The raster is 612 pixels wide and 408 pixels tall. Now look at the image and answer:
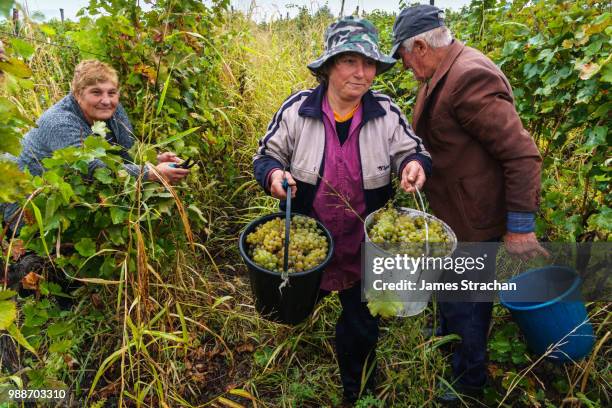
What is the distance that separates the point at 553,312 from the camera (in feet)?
6.56

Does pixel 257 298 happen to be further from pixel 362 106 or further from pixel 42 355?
pixel 42 355

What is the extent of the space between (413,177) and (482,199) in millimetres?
408

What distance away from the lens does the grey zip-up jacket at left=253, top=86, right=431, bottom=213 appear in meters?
1.89

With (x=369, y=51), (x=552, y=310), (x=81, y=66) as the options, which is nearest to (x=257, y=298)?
(x=369, y=51)

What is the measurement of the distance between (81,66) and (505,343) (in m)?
2.72

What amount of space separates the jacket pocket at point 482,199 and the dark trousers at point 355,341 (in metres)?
0.61

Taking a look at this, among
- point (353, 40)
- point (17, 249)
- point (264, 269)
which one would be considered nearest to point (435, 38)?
point (353, 40)

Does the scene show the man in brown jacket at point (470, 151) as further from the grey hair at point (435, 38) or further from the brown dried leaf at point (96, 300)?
the brown dried leaf at point (96, 300)

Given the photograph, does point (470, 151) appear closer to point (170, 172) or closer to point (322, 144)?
point (322, 144)

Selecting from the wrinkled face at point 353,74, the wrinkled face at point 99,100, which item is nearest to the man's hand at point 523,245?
the wrinkled face at point 353,74

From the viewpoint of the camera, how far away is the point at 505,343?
2.29m

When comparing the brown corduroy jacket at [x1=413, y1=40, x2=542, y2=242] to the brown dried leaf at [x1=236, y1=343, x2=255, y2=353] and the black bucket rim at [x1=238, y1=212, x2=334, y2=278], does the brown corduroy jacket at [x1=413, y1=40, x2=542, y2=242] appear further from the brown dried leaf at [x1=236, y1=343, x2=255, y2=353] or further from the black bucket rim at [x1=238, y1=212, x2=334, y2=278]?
the brown dried leaf at [x1=236, y1=343, x2=255, y2=353]

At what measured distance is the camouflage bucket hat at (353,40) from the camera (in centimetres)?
177

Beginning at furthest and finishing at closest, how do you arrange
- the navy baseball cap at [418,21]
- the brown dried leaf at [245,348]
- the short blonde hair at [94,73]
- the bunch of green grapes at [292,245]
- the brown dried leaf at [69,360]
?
the brown dried leaf at [245,348] < the short blonde hair at [94,73] < the brown dried leaf at [69,360] < the navy baseball cap at [418,21] < the bunch of green grapes at [292,245]
